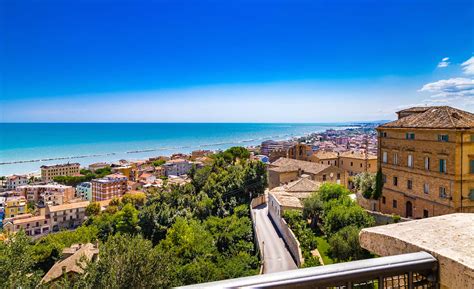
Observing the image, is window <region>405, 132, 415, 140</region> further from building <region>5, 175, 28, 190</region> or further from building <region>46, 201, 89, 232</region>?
building <region>5, 175, 28, 190</region>

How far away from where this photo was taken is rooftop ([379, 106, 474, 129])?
1632cm

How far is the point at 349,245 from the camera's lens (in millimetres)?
14992

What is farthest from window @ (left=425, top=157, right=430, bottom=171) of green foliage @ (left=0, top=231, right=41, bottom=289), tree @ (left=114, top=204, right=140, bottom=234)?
tree @ (left=114, top=204, right=140, bottom=234)

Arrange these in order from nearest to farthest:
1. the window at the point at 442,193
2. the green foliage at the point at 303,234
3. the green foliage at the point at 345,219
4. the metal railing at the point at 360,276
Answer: the metal railing at the point at 360,276 < the green foliage at the point at 303,234 < the window at the point at 442,193 < the green foliage at the point at 345,219

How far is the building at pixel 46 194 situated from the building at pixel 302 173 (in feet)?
112

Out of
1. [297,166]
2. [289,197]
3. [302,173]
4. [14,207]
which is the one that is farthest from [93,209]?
[289,197]

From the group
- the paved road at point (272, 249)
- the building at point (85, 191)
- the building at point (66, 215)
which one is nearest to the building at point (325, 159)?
the paved road at point (272, 249)

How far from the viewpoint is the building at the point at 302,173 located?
114 ft

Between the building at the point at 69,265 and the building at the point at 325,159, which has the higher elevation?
the building at the point at 325,159

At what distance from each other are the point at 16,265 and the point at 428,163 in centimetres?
1794

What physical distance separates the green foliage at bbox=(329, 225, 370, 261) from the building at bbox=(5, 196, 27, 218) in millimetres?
48441

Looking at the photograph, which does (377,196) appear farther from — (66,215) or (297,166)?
(66,215)

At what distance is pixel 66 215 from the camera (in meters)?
47.7

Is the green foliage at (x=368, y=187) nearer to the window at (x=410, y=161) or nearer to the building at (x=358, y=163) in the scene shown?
the window at (x=410, y=161)
